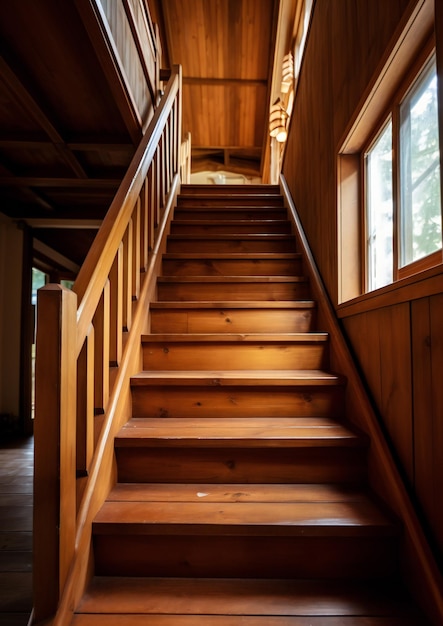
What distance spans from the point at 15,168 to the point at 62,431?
9.23 feet

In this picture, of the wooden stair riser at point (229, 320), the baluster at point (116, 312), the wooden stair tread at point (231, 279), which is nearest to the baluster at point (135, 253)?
the wooden stair riser at point (229, 320)

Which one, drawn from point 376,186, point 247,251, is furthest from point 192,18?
point 376,186

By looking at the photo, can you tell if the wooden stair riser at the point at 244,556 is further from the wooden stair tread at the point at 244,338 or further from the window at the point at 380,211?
the window at the point at 380,211

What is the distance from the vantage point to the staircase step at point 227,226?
262cm

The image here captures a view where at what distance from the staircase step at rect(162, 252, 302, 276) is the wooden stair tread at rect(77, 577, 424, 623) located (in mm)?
1610

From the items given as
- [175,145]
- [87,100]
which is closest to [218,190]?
[175,145]

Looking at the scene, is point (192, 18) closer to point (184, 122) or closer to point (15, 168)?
point (184, 122)

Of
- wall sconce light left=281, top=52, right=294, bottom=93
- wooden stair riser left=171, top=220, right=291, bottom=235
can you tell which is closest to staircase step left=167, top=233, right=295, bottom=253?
wooden stair riser left=171, top=220, right=291, bottom=235

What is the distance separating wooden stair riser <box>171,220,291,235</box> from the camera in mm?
2617

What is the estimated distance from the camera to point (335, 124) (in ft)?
5.49

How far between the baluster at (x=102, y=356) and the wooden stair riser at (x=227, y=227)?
1.57 metres

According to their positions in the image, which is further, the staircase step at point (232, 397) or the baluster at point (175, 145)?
the baluster at point (175, 145)

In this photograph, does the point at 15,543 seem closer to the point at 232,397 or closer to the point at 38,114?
the point at 232,397

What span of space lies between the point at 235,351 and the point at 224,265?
798mm
